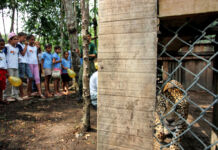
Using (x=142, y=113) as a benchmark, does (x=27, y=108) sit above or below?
below

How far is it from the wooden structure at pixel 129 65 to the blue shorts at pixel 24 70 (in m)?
4.93

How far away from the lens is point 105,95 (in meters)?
0.99

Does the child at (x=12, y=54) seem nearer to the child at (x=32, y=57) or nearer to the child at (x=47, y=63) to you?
the child at (x=32, y=57)

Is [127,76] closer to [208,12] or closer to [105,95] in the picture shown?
[105,95]

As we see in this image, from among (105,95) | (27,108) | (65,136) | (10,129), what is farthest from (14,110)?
(105,95)

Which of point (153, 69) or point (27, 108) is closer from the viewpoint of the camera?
point (153, 69)

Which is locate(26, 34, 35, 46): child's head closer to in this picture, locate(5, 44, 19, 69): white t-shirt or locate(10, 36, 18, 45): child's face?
locate(10, 36, 18, 45): child's face

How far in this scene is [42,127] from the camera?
3.54 m

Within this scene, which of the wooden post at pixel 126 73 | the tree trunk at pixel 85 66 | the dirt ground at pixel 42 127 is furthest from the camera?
the tree trunk at pixel 85 66

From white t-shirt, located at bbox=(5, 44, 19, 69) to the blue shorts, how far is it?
260 millimetres

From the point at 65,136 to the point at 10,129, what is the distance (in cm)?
126

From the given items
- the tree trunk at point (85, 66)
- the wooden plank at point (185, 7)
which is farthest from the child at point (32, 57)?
the wooden plank at point (185, 7)

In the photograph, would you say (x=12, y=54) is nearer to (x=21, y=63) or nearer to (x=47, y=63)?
(x=21, y=63)

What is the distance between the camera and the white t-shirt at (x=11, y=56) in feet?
15.2
